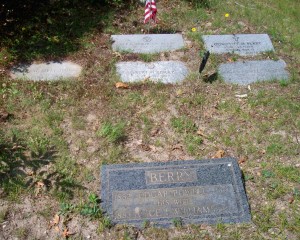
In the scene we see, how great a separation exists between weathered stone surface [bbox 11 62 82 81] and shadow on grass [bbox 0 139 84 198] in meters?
1.46

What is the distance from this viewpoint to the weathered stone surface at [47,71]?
6.02 m

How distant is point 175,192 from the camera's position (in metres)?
4.38

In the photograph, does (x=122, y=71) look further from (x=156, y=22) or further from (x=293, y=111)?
(x=293, y=111)

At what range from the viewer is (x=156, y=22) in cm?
756

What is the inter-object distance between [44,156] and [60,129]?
19.7 inches

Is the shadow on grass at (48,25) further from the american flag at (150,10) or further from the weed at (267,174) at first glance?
the weed at (267,174)

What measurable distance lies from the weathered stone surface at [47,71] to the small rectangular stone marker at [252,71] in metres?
2.40

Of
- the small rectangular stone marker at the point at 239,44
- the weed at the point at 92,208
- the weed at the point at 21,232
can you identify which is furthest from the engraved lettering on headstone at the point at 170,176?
the small rectangular stone marker at the point at 239,44

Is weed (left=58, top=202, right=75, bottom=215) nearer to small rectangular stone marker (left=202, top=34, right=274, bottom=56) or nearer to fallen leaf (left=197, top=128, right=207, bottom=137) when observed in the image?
fallen leaf (left=197, top=128, right=207, bottom=137)

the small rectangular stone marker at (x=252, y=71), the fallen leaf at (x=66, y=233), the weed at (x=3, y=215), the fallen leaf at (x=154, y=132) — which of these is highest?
the small rectangular stone marker at (x=252, y=71)

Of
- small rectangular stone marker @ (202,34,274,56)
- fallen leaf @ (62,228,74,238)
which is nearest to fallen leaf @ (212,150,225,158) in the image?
fallen leaf @ (62,228,74,238)

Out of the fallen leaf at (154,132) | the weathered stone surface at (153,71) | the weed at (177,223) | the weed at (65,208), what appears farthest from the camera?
the weathered stone surface at (153,71)

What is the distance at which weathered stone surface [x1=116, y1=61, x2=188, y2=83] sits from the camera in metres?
6.14

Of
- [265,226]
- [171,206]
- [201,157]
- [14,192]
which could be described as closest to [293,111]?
[201,157]
